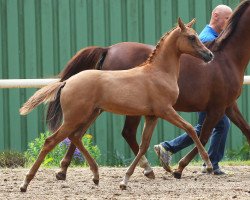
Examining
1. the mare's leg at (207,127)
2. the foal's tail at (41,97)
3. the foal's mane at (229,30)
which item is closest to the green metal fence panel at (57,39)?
the foal's mane at (229,30)

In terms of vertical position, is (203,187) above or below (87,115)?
below

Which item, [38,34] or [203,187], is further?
[38,34]

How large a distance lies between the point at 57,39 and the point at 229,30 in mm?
3449

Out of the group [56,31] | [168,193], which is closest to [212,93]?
[168,193]

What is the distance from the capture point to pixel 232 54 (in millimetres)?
9953

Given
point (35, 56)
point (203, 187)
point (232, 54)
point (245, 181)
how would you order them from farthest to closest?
point (35, 56) < point (232, 54) < point (245, 181) < point (203, 187)

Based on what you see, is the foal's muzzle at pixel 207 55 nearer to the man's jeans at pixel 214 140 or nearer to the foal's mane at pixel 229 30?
the foal's mane at pixel 229 30

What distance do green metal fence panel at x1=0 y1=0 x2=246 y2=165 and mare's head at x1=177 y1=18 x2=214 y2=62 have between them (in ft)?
13.7

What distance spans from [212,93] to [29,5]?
12.8ft

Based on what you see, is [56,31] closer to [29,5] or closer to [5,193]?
[29,5]

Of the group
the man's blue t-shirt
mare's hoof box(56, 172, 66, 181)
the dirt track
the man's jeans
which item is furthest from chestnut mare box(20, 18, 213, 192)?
the man's jeans

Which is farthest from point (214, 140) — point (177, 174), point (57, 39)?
point (57, 39)

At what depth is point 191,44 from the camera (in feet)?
27.8

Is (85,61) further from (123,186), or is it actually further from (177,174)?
(123,186)
